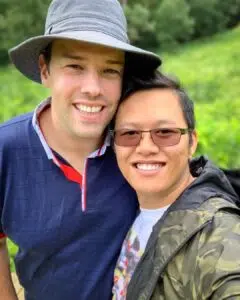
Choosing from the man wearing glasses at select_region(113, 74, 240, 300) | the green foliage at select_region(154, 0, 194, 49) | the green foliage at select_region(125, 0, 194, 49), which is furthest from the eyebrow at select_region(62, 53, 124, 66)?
the green foliage at select_region(154, 0, 194, 49)

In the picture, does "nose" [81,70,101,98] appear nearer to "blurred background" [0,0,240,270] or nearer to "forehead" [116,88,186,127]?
"forehead" [116,88,186,127]

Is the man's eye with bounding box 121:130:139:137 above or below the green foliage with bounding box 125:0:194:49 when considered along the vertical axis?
above

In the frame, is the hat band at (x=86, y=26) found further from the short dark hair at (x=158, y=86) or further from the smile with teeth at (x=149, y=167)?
the smile with teeth at (x=149, y=167)

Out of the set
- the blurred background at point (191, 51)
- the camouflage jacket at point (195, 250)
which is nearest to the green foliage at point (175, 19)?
the blurred background at point (191, 51)

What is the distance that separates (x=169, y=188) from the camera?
1.85 meters

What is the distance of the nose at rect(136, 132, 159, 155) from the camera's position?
6.02ft

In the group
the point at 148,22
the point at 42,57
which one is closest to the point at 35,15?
the point at 148,22

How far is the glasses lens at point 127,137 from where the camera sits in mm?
1875

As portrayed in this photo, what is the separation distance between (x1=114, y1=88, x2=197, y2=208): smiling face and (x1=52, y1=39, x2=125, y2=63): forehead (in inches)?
7.1

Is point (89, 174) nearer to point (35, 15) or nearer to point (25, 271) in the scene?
point (25, 271)

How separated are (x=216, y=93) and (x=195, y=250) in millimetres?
15833

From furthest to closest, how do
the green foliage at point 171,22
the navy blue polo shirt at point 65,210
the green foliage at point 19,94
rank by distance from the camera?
the green foliage at point 171,22, the green foliage at point 19,94, the navy blue polo shirt at point 65,210

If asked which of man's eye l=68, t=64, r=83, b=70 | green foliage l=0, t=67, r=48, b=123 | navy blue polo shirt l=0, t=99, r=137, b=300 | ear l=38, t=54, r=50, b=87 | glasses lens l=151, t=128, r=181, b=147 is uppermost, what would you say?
man's eye l=68, t=64, r=83, b=70

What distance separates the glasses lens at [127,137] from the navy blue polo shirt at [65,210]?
0.62ft
